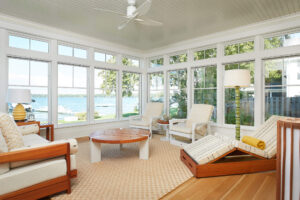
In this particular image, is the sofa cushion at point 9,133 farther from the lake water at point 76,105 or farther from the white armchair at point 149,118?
the white armchair at point 149,118

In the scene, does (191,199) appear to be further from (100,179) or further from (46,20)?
(46,20)

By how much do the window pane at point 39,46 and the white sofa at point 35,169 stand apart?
285cm

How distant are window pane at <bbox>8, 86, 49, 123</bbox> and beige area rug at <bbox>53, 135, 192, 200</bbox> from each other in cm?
146

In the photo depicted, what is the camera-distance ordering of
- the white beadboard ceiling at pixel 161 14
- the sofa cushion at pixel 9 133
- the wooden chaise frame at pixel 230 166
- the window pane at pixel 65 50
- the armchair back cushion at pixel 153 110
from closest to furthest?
the sofa cushion at pixel 9 133 < the wooden chaise frame at pixel 230 166 < the white beadboard ceiling at pixel 161 14 < the window pane at pixel 65 50 < the armchair back cushion at pixel 153 110

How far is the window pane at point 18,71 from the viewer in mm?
3713

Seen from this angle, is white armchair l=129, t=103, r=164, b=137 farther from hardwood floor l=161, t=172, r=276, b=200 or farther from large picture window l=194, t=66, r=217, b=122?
hardwood floor l=161, t=172, r=276, b=200

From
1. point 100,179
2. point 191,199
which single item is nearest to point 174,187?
point 191,199

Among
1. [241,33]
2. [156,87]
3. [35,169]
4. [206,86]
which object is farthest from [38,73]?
[241,33]

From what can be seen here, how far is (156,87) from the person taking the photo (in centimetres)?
606

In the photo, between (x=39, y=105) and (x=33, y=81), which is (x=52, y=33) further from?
(x=39, y=105)

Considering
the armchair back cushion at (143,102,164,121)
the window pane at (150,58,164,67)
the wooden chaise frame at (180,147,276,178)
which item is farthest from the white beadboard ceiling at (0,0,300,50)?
the wooden chaise frame at (180,147,276,178)

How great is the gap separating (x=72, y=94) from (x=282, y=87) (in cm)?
501

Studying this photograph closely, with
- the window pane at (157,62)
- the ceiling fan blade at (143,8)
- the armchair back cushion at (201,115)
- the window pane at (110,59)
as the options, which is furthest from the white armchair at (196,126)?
the window pane at (110,59)

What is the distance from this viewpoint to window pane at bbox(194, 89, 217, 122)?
4577 mm
